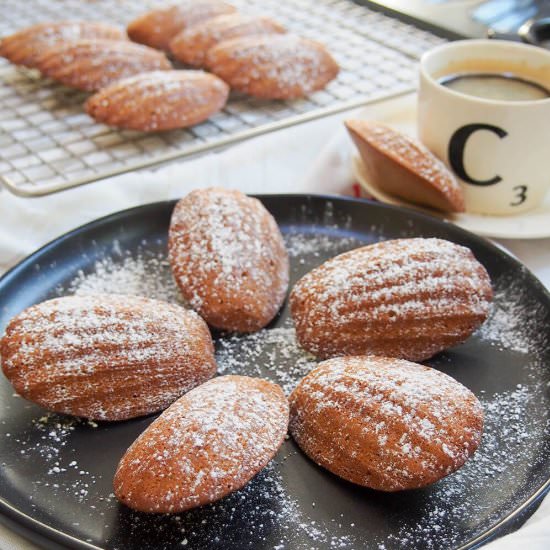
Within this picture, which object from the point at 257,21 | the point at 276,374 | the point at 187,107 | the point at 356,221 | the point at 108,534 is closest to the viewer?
the point at 108,534

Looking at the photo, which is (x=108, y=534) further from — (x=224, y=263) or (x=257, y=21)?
(x=257, y=21)

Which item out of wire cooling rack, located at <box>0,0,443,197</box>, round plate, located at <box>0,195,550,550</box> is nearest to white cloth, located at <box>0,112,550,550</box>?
wire cooling rack, located at <box>0,0,443,197</box>

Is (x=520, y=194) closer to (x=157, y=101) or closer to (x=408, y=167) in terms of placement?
(x=408, y=167)

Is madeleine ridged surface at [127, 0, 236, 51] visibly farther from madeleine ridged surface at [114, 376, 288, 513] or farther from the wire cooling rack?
madeleine ridged surface at [114, 376, 288, 513]

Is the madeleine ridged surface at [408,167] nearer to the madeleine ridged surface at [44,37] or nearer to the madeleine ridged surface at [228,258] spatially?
the madeleine ridged surface at [228,258]

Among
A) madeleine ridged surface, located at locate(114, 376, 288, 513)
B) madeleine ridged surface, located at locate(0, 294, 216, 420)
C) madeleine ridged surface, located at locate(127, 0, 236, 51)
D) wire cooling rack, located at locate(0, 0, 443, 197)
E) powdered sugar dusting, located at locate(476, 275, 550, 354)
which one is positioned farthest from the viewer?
madeleine ridged surface, located at locate(127, 0, 236, 51)

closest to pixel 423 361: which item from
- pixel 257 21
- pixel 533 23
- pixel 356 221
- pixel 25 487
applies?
pixel 356 221

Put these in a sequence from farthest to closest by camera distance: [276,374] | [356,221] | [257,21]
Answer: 1. [257,21]
2. [356,221]
3. [276,374]
